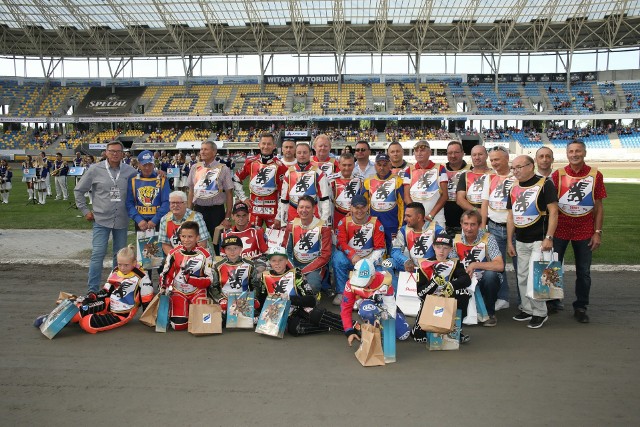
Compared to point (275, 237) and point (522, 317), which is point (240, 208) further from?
point (522, 317)

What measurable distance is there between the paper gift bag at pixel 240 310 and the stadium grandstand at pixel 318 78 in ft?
135

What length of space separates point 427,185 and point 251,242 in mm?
2640

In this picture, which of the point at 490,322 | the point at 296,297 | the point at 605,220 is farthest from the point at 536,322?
the point at 605,220

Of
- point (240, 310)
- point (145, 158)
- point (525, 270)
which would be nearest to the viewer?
point (240, 310)

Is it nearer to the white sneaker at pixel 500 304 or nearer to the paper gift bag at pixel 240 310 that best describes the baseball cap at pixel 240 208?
the paper gift bag at pixel 240 310

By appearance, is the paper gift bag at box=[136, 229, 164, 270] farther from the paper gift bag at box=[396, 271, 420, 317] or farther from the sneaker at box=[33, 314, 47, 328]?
the paper gift bag at box=[396, 271, 420, 317]

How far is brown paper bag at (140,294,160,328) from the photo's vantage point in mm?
5605

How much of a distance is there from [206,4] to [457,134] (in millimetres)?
26809

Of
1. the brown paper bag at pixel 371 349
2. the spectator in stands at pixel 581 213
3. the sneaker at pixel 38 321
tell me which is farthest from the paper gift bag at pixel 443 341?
the sneaker at pixel 38 321

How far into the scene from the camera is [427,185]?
710 centimetres

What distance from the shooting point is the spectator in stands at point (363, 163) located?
768 cm

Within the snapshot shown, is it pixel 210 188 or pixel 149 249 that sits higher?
pixel 210 188

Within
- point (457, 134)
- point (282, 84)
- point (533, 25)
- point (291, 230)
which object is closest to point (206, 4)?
point (282, 84)

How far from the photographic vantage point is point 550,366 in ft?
14.7
